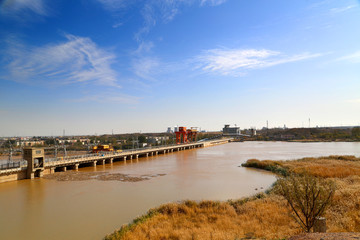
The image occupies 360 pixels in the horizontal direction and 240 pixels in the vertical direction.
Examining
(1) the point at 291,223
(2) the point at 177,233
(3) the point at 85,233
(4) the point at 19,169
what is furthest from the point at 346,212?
(4) the point at 19,169

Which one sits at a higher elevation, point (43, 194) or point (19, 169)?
point (19, 169)

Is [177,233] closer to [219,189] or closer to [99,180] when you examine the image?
[219,189]

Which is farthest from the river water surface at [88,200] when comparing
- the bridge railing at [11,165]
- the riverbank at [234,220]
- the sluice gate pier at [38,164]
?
the riverbank at [234,220]

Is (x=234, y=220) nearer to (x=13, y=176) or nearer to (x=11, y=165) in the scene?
(x=13, y=176)

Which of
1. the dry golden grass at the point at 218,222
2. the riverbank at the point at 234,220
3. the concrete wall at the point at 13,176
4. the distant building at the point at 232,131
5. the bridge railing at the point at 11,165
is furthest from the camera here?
the distant building at the point at 232,131

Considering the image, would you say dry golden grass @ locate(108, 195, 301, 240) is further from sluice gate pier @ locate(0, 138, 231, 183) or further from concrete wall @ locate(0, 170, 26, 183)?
concrete wall @ locate(0, 170, 26, 183)

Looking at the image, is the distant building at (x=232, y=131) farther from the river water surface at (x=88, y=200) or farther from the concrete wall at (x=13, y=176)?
the concrete wall at (x=13, y=176)

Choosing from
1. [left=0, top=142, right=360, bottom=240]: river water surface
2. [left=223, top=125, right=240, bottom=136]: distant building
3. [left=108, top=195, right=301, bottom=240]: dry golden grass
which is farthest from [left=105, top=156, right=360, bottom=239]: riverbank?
[left=223, top=125, right=240, bottom=136]: distant building

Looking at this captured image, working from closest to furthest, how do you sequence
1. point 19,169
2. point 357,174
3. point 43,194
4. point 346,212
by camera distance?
point 346,212 → point 43,194 → point 357,174 → point 19,169

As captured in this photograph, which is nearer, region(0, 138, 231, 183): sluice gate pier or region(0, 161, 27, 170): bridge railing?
A: region(0, 138, 231, 183): sluice gate pier

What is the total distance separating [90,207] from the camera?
14711 mm

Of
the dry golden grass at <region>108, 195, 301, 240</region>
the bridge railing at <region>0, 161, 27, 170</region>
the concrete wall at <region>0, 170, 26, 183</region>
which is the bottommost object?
the dry golden grass at <region>108, 195, 301, 240</region>

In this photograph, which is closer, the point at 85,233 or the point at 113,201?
the point at 85,233

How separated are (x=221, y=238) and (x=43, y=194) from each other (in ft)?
51.8
